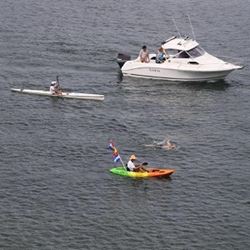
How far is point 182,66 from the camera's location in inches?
3531

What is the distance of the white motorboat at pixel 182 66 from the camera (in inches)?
3504

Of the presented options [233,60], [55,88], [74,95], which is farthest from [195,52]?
[55,88]

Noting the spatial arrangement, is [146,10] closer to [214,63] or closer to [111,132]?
[214,63]

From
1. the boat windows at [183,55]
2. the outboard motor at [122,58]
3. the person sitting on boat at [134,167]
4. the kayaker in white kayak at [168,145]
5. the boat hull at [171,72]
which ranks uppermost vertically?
the boat windows at [183,55]

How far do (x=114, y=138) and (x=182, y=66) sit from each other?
1875 cm

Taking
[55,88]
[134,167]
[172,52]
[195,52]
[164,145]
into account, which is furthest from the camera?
[172,52]

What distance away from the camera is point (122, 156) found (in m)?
70.8

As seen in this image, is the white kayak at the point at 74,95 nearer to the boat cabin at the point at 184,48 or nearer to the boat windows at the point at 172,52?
the boat cabin at the point at 184,48

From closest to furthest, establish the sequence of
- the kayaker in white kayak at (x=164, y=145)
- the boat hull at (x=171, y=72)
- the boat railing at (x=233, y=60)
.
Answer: the kayaker in white kayak at (x=164, y=145), the boat hull at (x=171, y=72), the boat railing at (x=233, y=60)

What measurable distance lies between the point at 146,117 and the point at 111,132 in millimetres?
5334

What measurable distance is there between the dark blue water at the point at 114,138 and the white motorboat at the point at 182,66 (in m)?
1.22

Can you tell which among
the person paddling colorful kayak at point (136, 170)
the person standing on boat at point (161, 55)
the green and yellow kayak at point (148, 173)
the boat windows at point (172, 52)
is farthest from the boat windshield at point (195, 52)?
the green and yellow kayak at point (148, 173)

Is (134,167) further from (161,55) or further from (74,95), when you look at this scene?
(161,55)

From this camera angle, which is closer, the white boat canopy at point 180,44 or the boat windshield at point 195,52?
the white boat canopy at point 180,44
